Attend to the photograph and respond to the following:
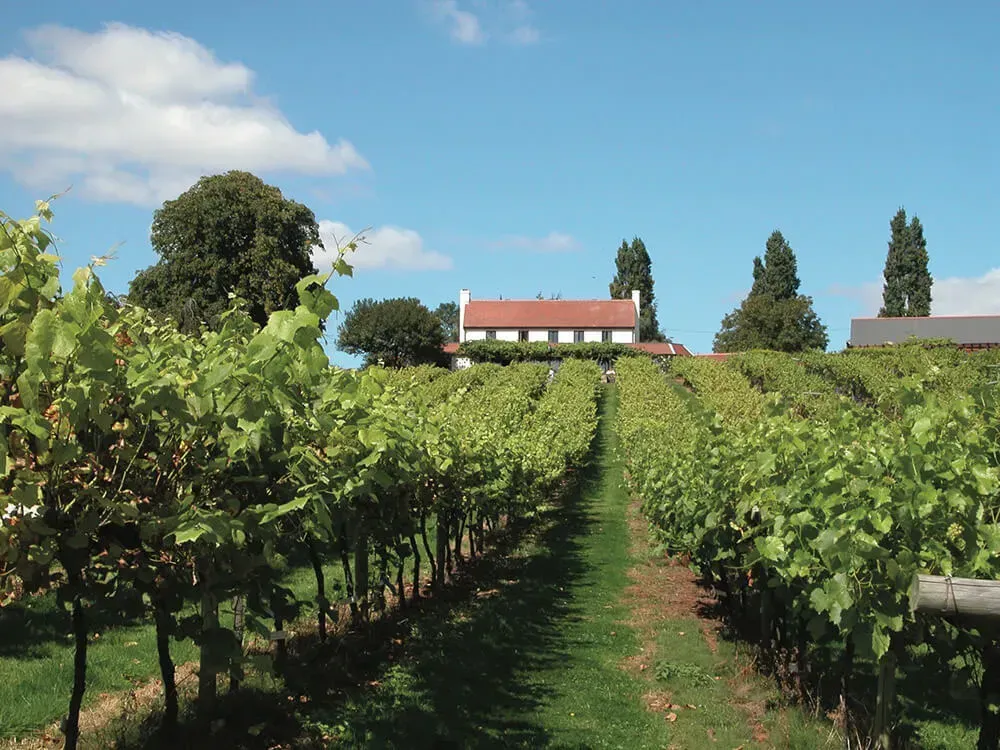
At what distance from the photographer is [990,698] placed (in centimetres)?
444

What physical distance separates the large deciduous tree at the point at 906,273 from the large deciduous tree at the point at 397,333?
39.8 meters

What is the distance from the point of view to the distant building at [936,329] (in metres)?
63.9

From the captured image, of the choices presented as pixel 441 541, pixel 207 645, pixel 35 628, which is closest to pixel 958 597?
pixel 207 645

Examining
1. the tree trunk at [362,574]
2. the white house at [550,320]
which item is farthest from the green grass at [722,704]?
the white house at [550,320]

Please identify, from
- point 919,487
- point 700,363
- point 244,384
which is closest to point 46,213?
point 244,384

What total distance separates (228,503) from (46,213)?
1200mm

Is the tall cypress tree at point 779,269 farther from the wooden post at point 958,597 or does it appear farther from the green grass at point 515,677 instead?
the wooden post at point 958,597

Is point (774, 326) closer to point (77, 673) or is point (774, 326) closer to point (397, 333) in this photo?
point (397, 333)

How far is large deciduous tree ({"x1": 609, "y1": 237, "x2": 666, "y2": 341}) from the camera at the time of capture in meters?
89.8

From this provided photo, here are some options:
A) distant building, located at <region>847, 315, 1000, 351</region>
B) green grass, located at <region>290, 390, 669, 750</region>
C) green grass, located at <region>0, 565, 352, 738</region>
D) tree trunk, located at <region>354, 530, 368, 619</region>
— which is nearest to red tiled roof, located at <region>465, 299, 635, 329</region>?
distant building, located at <region>847, 315, 1000, 351</region>

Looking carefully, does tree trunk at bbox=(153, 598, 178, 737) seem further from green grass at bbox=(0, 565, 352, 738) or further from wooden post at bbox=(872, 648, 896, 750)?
wooden post at bbox=(872, 648, 896, 750)

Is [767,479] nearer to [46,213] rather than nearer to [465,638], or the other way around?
[465,638]

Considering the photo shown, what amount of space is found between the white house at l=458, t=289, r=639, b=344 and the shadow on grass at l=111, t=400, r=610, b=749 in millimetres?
63843

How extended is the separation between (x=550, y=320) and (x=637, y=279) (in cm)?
1745
